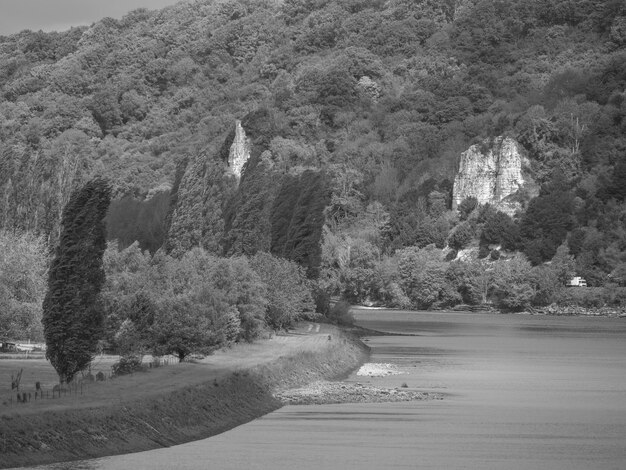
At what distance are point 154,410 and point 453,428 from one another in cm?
1036

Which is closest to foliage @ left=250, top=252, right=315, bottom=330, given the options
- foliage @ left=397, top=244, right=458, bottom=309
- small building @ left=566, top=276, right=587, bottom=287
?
foliage @ left=397, top=244, right=458, bottom=309

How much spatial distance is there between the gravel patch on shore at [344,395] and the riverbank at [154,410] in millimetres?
676

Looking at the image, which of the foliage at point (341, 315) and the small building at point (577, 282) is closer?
the foliage at point (341, 315)

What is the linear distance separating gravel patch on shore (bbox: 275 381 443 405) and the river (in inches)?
44.7

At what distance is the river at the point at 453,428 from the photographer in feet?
118

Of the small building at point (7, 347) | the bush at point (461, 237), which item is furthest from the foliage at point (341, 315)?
the bush at point (461, 237)

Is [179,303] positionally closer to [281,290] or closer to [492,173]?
[281,290]

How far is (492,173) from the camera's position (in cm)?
19188

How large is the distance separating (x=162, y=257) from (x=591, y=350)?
35575mm

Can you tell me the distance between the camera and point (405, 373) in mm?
64562

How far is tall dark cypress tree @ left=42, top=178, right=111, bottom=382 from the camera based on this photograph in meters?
43.3

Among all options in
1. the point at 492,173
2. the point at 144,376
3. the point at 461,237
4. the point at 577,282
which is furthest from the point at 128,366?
the point at 492,173

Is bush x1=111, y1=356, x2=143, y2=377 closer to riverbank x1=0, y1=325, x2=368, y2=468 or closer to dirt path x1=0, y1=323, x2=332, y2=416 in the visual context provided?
dirt path x1=0, y1=323, x2=332, y2=416

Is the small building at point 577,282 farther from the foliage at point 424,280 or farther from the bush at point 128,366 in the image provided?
the bush at point 128,366
